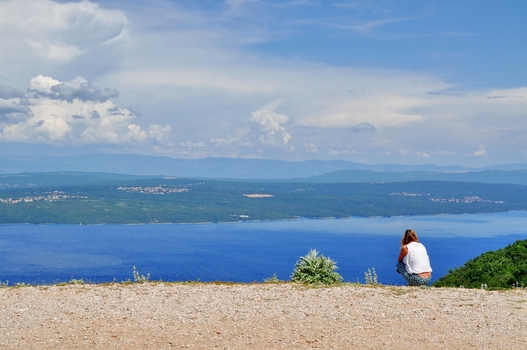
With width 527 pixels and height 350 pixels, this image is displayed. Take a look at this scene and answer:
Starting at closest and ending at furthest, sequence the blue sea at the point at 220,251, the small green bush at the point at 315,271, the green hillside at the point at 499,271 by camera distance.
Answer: the small green bush at the point at 315,271, the green hillside at the point at 499,271, the blue sea at the point at 220,251

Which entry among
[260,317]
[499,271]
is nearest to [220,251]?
[499,271]

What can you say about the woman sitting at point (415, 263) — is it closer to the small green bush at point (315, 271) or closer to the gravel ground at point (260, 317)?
the gravel ground at point (260, 317)

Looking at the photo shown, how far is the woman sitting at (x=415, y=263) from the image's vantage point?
12.8 metres

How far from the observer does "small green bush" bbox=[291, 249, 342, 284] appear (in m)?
13.6

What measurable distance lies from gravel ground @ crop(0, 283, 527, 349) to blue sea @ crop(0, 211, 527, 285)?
77.3 metres

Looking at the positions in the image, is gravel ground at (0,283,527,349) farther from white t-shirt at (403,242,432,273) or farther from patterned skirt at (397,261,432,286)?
white t-shirt at (403,242,432,273)

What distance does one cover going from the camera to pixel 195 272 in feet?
378

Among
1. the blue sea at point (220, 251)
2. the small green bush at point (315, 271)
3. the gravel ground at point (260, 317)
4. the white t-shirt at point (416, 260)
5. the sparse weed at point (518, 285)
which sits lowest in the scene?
the blue sea at point (220, 251)

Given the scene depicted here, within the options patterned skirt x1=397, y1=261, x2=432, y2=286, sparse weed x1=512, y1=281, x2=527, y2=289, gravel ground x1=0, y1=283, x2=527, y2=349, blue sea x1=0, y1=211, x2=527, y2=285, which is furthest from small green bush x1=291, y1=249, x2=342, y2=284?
blue sea x1=0, y1=211, x2=527, y2=285

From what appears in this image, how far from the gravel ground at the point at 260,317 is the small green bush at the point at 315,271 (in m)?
0.93

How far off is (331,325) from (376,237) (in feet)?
552

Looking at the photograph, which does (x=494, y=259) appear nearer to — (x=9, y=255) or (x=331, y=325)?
(x=331, y=325)

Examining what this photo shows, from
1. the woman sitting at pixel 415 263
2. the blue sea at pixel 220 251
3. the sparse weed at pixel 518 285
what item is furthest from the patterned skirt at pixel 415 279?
the blue sea at pixel 220 251

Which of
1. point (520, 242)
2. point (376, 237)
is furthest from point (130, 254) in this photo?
point (520, 242)
